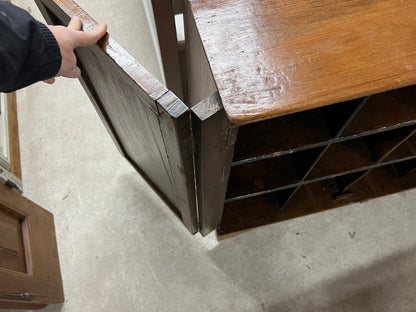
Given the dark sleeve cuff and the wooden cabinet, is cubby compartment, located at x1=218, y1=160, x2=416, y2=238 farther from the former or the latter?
the dark sleeve cuff

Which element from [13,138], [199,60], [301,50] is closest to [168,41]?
[199,60]

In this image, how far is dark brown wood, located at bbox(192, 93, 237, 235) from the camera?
45cm

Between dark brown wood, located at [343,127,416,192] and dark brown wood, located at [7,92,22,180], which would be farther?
dark brown wood, located at [7,92,22,180]

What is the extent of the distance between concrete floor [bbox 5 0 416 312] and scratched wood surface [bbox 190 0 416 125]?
1002mm

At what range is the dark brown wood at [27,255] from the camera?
92 centimetres

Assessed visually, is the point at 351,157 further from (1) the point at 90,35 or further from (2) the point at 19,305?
(2) the point at 19,305

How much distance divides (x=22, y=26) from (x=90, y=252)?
1.08 metres

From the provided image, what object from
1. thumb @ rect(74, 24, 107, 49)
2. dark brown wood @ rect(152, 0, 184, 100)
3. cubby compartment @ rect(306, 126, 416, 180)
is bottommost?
cubby compartment @ rect(306, 126, 416, 180)

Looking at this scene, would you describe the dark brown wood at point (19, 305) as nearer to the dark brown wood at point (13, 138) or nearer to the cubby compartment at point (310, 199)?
the dark brown wood at point (13, 138)

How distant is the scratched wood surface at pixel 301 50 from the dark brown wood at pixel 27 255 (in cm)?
89

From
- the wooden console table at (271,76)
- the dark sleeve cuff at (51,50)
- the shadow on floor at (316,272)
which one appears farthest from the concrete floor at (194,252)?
the dark sleeve cuff at (51,50)

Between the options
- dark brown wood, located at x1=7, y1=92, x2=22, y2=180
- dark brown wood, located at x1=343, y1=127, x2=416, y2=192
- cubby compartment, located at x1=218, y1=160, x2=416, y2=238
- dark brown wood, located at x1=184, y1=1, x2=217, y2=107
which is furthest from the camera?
dark brown wood, located at x1=7, y1=92, x2=22, y2=180

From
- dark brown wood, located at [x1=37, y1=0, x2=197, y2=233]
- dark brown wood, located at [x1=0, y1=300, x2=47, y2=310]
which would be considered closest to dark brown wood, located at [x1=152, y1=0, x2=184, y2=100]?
dark brown wood, located at [x1=37, y1=0, x2=197, y2=233]

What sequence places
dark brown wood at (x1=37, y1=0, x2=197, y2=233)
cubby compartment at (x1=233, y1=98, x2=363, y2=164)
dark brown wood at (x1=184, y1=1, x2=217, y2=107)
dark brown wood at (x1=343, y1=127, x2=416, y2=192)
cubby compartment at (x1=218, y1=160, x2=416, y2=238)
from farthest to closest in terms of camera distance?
cubby compartment at (x1=218, y1=160, x2=416, y2=238), dark brown wood at (x1=343, y1=127, x2=416, y2=192), cubby compartment at (x1=233, y1=98, x2=363, y2=164), dark brown wood at (x1=184, y1=1, x2=217, y2=107), dark brown wood at (x1=37, y1=0, x2=197, y2=233)
